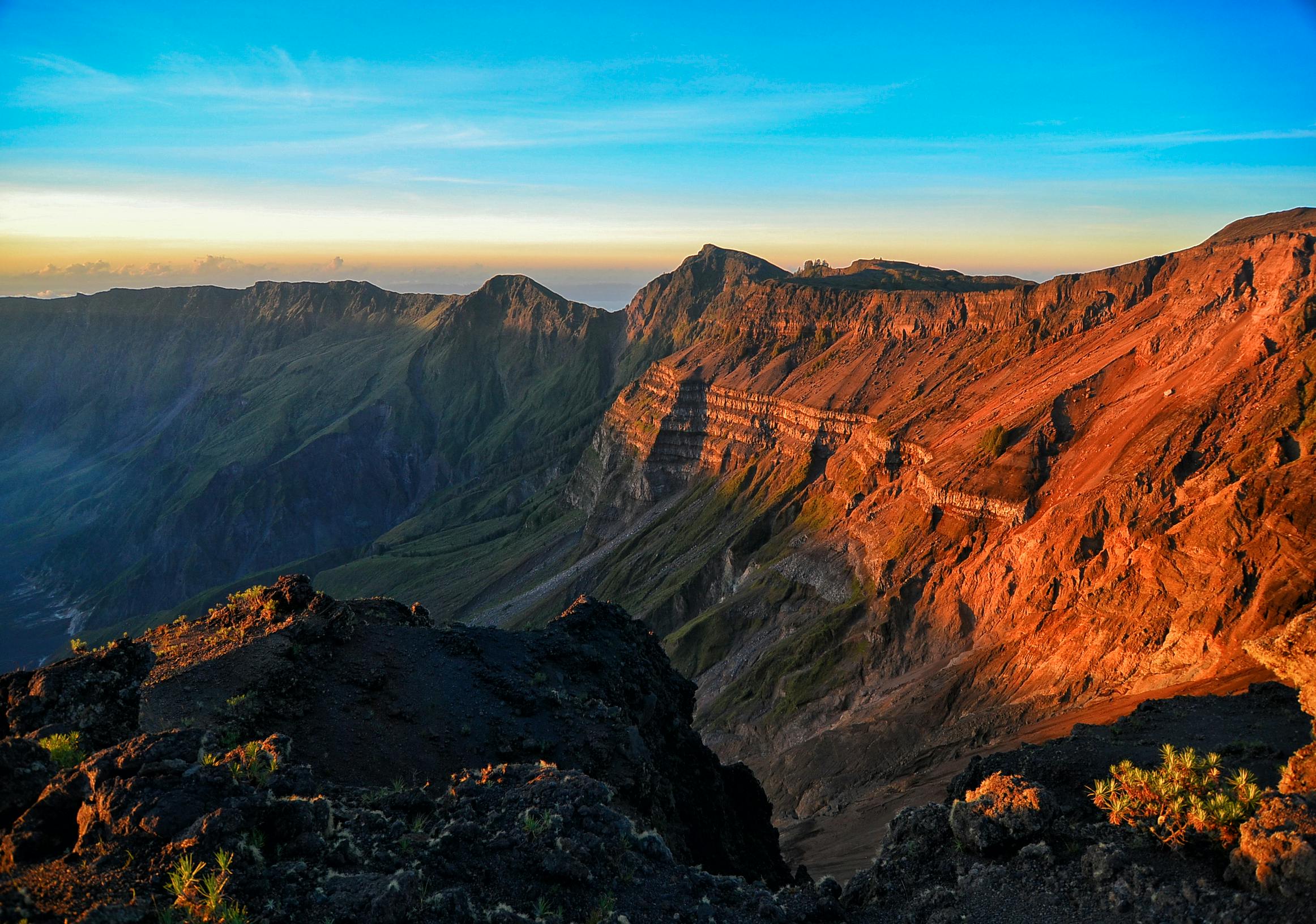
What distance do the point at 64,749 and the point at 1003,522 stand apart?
51.3 meters

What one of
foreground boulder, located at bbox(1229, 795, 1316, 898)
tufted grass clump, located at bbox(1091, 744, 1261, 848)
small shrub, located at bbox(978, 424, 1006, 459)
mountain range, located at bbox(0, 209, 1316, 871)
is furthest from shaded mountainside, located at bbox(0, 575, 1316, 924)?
small shrub, located at bbox(978, 424, 1006, 459)

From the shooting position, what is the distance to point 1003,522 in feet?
177

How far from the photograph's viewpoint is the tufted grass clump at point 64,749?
42.4ft

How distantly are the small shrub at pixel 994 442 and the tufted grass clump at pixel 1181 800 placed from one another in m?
43.0

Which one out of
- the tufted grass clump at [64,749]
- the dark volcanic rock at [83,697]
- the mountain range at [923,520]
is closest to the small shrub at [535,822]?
the tufted grass clump at [64,749]

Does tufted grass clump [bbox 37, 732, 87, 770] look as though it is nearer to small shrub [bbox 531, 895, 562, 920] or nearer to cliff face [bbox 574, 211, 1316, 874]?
small shrub [bbox 531, 895, 562, 920]

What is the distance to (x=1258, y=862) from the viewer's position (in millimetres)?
11328

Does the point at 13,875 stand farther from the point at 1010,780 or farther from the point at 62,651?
the point at 62,651

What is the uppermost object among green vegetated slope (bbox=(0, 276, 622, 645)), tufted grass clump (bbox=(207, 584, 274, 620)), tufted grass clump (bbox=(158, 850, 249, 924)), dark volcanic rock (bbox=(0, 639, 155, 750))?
dark volcanic rock (bbox=(0, 639, 155, 750))

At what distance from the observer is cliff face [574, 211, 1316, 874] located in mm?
40938

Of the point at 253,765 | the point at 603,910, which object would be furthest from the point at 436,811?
the point at 603,910

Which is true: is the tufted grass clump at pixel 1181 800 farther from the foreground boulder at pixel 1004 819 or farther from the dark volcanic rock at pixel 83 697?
the dark volcanic rock at pixel 83 697

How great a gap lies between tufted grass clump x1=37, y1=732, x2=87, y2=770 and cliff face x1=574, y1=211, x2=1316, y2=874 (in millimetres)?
35929

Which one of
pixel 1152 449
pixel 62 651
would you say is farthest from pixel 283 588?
pixel 62 651
